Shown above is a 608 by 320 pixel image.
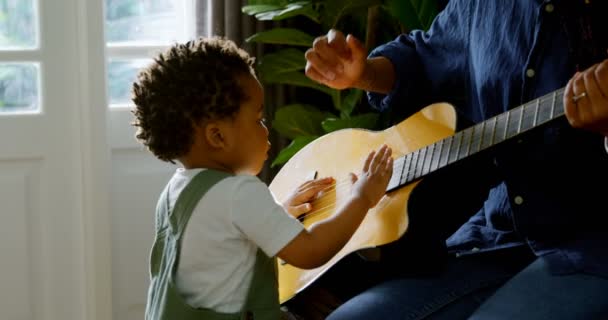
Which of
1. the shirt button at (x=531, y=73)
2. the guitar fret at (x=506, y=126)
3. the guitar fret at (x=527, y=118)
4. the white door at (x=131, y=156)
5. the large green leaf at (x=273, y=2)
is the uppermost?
the large green leaf at (x=273, y=2)

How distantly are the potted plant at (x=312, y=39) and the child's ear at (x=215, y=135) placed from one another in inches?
32.6

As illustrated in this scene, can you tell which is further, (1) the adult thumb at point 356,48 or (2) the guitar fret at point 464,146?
(1) the adult thumb at point 356,48

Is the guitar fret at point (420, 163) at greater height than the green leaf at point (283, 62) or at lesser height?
lesser

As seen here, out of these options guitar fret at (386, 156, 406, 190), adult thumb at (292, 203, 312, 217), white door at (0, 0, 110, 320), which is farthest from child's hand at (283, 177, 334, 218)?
white door at (0, 0, 110, 320)

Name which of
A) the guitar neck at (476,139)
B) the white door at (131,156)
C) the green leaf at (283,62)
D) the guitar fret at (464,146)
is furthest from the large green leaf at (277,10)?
the guitar fret at (464,146)

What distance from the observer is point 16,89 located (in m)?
2.63

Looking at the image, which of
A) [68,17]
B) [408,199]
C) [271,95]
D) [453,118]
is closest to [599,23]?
[453,118]

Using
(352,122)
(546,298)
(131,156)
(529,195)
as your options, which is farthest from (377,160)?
(131,156)

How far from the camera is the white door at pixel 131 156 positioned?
2.76 metres

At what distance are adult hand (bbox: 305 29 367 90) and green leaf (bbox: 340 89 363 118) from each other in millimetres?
611

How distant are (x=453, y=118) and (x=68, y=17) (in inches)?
55.6

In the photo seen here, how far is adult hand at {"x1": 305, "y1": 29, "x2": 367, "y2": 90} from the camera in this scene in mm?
1756

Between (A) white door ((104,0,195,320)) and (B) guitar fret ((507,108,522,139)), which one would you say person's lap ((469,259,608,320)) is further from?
(A) white door ((104,0,195,320))

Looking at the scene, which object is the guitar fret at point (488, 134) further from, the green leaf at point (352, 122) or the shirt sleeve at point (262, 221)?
the green leaf at point (352, 122)
